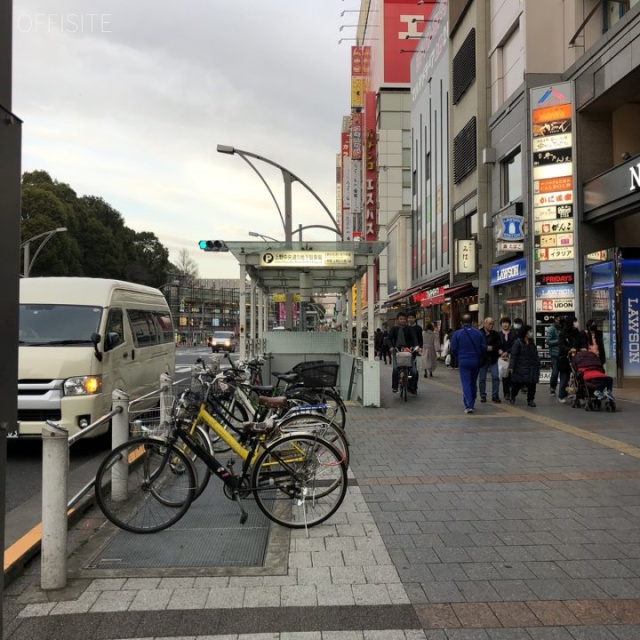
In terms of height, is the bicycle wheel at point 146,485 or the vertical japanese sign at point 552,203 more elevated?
the vertical japanese sign at point 552,203

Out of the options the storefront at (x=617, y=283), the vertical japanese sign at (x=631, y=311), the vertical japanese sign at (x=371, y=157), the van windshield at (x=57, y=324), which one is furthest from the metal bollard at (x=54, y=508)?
the vertical japanese sign at (x=371, y=157)

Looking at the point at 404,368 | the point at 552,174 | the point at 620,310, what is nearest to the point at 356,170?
the point at 552,174

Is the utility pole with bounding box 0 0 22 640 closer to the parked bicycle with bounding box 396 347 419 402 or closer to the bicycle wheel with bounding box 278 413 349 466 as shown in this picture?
the bicycle wheel with bounding box 278 413 349 466

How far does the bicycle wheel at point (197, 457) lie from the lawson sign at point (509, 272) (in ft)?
48.7

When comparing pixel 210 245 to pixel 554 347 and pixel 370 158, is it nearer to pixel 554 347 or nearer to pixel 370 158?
pixel 554 347

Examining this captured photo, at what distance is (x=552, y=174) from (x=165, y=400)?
14.7 meters

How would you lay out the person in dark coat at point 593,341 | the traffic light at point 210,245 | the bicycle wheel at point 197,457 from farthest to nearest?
the traffic light at point 210,245 → the person in dark coat at point 593,341 → the bicycle wheel at point 197,457

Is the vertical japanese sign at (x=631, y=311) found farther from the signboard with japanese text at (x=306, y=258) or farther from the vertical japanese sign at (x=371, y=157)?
the vertical japanese sign at (x=371, y=157)

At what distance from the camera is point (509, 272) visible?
747 inches

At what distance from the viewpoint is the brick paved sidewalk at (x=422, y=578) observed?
2.99 m

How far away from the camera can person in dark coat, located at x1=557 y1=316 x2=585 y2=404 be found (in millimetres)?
11648

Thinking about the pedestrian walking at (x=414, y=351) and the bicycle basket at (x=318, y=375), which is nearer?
the bicycle basket at (x=318, y=375)

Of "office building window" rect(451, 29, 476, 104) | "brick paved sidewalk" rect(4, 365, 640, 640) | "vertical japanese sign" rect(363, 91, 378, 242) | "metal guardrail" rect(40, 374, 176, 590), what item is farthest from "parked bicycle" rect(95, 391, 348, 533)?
"vertical japanese sign" rect(363, 91, 378, 242)

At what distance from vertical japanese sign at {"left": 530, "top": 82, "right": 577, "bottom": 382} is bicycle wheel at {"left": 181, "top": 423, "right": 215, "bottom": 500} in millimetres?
13360
